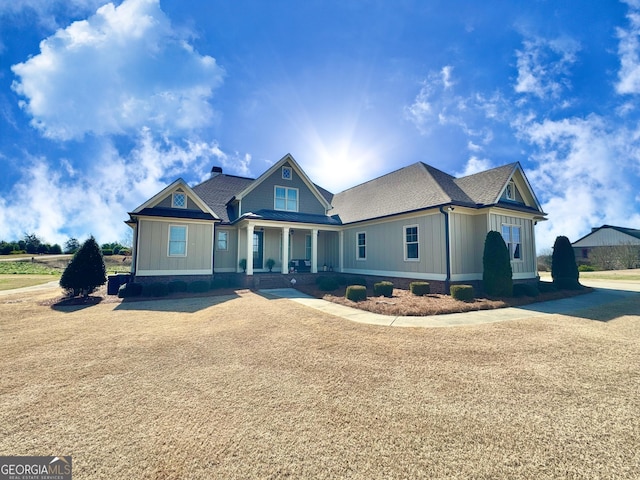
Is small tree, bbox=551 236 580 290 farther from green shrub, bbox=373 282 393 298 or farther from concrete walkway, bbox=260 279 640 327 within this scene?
green shrub, bbox=373 282 393 298

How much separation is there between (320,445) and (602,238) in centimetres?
6112

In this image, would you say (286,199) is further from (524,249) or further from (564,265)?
(564,265)

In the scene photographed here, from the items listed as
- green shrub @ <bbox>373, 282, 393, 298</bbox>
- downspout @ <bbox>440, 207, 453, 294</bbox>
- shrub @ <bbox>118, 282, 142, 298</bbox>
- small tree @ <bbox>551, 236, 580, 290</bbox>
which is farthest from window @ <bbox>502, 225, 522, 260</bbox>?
shrub @ <bbox>118, 282, 142, 298</bbox>

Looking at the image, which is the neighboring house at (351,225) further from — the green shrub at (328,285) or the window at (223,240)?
the green shrub at (328,285)

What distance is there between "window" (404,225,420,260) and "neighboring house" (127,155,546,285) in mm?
51

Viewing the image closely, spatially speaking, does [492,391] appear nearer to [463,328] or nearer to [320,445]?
[320,445]

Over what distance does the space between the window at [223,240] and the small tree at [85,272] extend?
239 inches

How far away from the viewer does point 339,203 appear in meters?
22.9

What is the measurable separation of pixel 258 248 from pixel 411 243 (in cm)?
956

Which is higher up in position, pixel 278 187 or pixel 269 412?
pixel 278 187

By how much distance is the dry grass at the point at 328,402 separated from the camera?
2576mm

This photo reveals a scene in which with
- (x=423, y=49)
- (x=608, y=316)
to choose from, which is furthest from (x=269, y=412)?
(x=423, y=49)

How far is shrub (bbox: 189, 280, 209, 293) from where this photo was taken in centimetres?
1417

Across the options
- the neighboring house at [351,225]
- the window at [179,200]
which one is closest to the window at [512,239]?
the neighboring house at [351,225]
